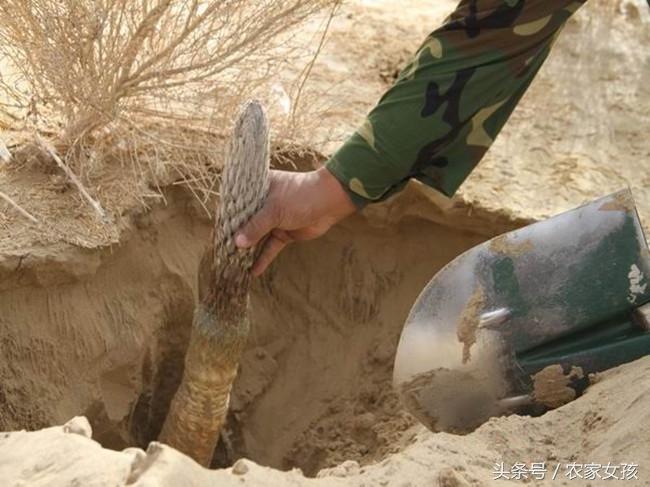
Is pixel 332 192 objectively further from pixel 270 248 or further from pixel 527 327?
pixel 527 327

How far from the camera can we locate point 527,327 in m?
2.92

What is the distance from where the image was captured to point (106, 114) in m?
3.32

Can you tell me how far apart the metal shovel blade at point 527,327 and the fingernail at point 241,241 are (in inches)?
20.7

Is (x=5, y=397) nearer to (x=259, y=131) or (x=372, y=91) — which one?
(x=259, y=131)

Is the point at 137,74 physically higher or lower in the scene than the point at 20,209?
higher

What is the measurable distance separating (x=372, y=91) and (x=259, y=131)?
1411mm

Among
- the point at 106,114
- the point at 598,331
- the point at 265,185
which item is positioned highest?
the point at 106,114

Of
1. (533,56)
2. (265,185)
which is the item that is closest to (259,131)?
(265,185)

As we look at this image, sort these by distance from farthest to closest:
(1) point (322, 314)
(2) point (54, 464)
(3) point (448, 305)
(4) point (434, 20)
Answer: (4) point (434, 20) → (1) point (322, 314) → (3) point (448, 305) → (2) point (54, 464)

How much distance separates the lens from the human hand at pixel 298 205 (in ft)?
8.57

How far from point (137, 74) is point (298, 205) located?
94cm

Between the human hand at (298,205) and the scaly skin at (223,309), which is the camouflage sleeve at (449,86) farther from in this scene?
the scaly skin at (223,309)

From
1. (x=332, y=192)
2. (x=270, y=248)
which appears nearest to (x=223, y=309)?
(x=270, y=248)

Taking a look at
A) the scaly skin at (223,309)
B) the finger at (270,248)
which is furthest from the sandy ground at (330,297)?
the finger at (270,248)
